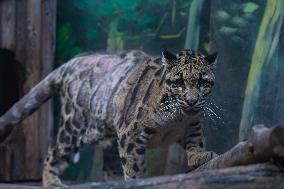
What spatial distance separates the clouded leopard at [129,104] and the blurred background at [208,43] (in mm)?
335

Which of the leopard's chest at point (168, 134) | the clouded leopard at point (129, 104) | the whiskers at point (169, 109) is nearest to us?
the clouded leopard at point (129, 104)

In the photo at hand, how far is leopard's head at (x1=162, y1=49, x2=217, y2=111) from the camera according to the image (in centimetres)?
536

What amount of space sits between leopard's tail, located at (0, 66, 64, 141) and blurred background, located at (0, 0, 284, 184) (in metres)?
0.88

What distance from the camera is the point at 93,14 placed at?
8.23 meters

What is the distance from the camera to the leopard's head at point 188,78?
5355mm

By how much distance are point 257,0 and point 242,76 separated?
749 mm

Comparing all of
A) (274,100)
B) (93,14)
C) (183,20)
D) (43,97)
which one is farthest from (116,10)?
(274,100)

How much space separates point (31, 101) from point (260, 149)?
14.0 feet

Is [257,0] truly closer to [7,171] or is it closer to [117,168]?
[117,168]

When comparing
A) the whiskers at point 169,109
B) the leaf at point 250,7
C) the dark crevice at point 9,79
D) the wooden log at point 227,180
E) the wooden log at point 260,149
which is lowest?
the wooden log at point 227,180

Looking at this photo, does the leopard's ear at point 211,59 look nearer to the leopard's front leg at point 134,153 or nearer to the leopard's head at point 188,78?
the leopard's head at point 188,78

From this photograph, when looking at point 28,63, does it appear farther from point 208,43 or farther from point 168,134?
point 168,134

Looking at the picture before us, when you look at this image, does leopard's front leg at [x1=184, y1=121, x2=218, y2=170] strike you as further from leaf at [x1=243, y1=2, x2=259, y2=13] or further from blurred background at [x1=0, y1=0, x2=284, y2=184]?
leaf at [x1=243, y1=2, x2=259, y2=13]

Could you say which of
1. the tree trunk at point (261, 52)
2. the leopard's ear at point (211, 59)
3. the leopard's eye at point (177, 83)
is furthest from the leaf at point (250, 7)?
the leopard's eye at point (177, 83)
